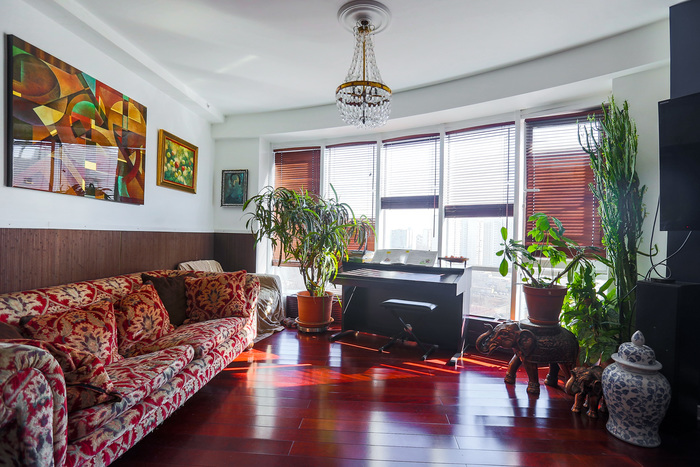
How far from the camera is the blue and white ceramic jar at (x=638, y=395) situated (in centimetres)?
216

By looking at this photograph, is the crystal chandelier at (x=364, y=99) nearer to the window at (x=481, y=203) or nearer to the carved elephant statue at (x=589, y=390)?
the window at (x=481, y=203)

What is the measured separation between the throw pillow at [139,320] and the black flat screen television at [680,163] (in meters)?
3.69

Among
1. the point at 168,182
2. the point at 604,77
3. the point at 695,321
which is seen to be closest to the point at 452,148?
the point at 604,77

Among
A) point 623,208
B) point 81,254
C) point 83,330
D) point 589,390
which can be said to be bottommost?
point 589,390

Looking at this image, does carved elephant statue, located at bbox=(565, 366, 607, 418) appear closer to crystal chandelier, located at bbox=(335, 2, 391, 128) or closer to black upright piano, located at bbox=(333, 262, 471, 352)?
black upright piano, located at bbox=(333, 262, 471, 352)

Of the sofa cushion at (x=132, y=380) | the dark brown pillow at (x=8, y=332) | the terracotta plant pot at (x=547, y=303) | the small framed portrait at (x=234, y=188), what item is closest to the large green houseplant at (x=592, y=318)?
the terracotta plant pot at (x=547, y=303)

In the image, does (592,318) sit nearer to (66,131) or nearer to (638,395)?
(638,395)

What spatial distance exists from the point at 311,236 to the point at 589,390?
3.11 metres

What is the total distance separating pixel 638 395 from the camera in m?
2.17

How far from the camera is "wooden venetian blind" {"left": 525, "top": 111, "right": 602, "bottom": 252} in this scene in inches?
148

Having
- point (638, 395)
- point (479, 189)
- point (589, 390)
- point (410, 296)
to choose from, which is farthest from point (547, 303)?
point (479, 189)

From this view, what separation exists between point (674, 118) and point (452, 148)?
8.19 ft

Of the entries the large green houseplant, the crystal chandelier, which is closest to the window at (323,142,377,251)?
the crystal chandelier

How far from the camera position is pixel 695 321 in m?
2.35
